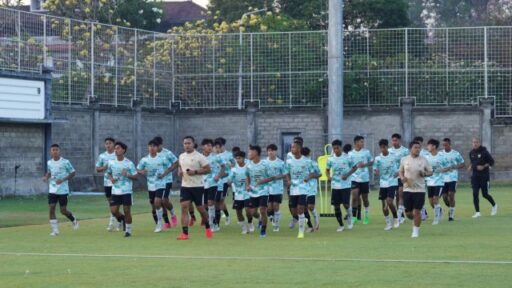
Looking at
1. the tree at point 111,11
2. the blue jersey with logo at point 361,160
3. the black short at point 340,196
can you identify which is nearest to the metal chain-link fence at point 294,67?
the tree at point 111,11

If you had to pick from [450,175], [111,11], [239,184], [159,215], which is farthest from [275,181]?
[111,11]

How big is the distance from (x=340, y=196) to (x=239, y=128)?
27.3m

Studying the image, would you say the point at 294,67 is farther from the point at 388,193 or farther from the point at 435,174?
the point at 388,193

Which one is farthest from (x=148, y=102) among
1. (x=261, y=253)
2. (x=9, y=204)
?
(x=261, y=253)

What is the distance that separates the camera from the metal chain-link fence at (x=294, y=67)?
2100 inches

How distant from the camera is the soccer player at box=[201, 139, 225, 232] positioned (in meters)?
28.2

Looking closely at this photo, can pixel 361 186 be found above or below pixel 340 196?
above

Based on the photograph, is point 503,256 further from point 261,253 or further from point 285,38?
point 285,38

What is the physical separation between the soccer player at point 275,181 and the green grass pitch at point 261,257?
0.49 meters

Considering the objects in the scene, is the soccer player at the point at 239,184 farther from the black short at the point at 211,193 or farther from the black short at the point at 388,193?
the black short at the point at 388,193

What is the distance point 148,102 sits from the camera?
5462 cm

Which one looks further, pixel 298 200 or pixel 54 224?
pixel 54 224

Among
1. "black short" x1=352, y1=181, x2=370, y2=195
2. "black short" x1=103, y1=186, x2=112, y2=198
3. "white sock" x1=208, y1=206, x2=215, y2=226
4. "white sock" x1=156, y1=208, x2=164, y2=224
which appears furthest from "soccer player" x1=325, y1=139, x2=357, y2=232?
"black short" x1=103, y1=186, x2=112, y2=198

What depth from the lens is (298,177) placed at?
26.3 meters
